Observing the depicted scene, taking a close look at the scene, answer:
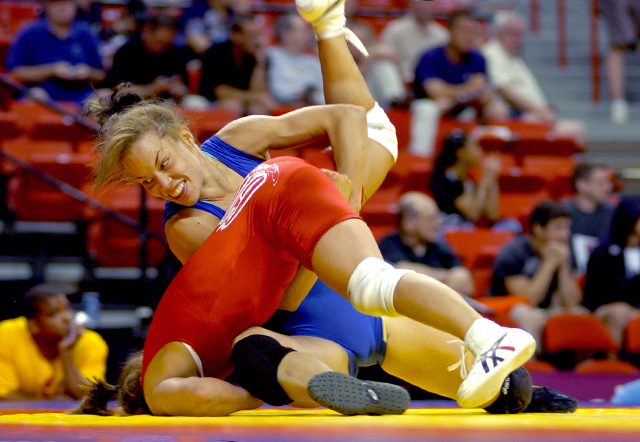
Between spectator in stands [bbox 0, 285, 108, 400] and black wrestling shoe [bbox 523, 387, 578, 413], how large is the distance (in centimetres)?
208

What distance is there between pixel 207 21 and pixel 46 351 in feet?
11.2

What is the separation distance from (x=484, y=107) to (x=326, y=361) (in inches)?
181

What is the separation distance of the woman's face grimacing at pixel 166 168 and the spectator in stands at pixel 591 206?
3417mm

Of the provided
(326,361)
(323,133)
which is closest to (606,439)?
(326,361)

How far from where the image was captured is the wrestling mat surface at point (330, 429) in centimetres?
145

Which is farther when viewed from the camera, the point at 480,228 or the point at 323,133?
the point at 480,228

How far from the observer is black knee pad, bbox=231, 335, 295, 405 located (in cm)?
189

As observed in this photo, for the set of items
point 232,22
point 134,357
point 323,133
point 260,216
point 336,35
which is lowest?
point 134,357

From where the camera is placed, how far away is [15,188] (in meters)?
4.58

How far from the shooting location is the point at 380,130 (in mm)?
2588

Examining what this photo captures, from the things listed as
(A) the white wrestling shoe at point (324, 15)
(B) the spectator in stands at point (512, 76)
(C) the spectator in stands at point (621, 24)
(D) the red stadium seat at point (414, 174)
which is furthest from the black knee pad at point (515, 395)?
(C) the spectator in stands at point (621, 24)

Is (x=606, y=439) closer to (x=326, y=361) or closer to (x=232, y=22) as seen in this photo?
(x=326, y=361)

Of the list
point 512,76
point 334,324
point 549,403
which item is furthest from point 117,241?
point 512,76

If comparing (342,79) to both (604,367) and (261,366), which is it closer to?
(261,366)
